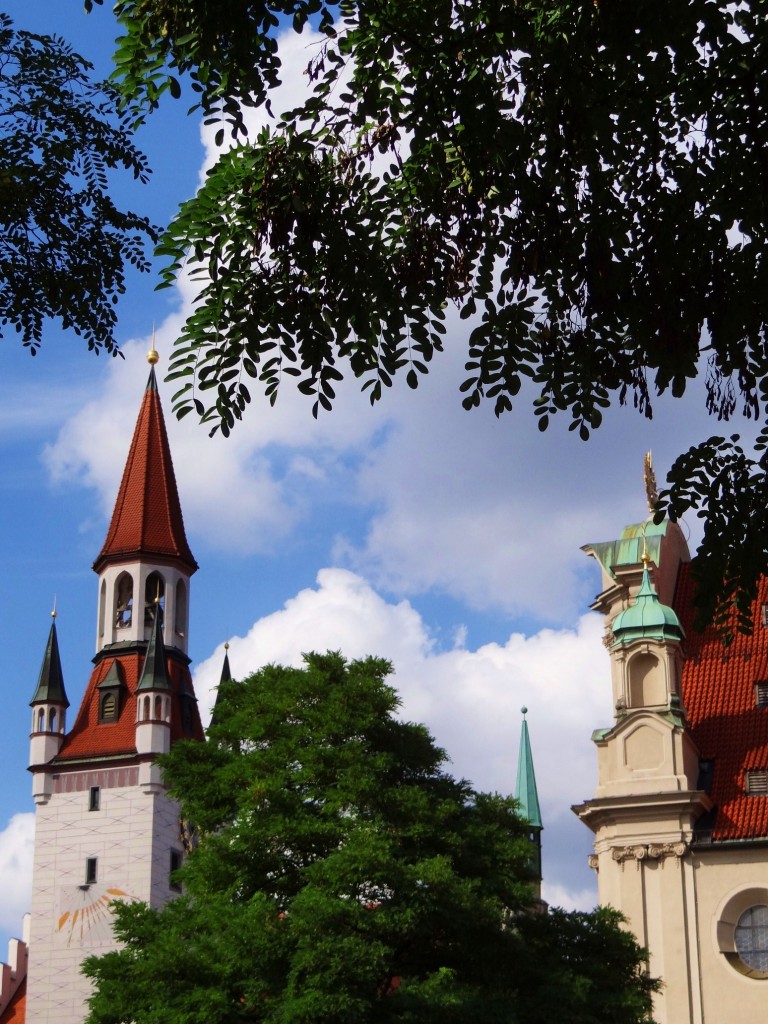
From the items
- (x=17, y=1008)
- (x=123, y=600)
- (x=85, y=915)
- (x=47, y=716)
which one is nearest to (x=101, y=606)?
(x=123, y=600)

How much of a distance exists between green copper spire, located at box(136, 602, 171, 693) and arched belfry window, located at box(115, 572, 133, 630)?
3.28 metres

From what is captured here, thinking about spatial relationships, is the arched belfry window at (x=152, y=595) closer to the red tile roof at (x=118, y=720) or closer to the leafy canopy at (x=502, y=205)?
the red tile roof at (x=118, y=720)

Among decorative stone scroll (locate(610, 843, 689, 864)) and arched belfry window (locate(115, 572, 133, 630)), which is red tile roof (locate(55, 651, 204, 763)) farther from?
decorative stone scroll (locate(610, 843, 689, 864))

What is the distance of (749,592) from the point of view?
10430 millimetres

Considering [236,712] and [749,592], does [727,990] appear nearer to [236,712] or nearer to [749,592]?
[236,712]

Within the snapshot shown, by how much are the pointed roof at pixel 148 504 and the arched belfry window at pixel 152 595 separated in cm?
106

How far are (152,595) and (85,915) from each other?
54.2 ft

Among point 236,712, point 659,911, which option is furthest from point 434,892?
point 659,911

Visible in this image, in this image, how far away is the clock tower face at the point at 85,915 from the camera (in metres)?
71.6

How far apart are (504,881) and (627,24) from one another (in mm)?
18201

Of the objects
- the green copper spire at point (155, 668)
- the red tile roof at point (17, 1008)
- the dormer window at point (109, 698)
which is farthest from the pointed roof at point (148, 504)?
the red tile roof at point (17, 1008)

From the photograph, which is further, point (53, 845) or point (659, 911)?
point (53, 845)

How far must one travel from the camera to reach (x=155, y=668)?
7869cm

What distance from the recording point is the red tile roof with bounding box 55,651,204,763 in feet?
253
